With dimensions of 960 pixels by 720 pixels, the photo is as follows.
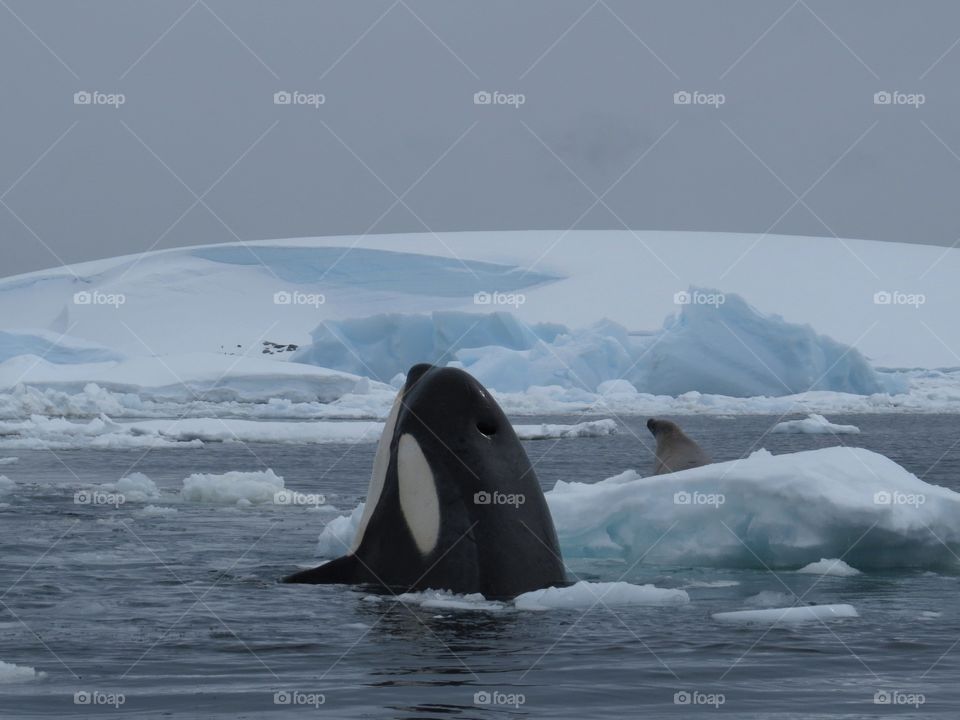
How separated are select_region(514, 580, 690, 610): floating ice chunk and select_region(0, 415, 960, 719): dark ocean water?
9 centimetres

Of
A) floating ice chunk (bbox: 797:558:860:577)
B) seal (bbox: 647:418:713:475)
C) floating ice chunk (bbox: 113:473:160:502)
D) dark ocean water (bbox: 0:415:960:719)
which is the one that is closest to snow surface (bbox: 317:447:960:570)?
floating ice chunk (bbox: 797:558:860:577)

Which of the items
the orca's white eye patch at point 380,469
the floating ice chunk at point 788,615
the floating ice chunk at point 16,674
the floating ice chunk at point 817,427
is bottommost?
the floating ice chunk at point 16,674

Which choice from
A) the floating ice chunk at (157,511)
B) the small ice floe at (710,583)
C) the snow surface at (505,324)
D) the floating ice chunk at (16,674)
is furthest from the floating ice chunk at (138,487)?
the snow surface at (505,324)

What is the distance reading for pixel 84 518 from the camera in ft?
46.2

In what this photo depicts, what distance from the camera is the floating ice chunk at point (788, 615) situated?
774cm

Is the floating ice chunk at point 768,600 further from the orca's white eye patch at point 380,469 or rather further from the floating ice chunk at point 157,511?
the floating ice chunk at point 157,511

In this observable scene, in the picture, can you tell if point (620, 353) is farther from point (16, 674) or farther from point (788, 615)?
point (16, 674)

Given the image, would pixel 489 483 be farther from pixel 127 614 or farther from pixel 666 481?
pixel 666 481

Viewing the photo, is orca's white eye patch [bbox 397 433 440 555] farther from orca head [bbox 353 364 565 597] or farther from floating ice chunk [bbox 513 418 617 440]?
floating ice chunk [bbox 513 418 617 440]

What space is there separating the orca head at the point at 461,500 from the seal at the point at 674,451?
25.0ft

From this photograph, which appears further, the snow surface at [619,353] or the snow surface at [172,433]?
the snow surface at [619,353]

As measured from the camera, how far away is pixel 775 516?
10.6 metres

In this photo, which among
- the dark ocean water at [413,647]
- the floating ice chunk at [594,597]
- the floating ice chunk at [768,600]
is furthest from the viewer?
the floating ice chunk at [768,600]

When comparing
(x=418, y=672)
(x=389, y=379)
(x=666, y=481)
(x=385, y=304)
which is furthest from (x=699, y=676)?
(x=385, y=304)
